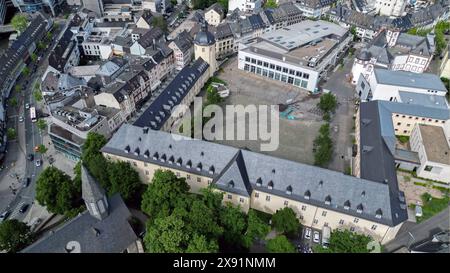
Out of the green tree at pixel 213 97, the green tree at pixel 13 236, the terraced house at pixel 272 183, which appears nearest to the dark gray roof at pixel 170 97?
the green tree at pixel 213 97

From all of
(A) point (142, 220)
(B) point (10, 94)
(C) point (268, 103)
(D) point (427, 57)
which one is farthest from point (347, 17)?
(B) point (10, 94)

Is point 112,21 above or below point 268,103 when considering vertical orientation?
above

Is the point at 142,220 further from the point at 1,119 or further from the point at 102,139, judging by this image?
the point at 1,119

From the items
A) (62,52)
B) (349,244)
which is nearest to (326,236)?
(349,244)

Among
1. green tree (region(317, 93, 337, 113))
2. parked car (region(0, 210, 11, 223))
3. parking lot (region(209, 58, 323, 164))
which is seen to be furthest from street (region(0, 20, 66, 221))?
green tree (region(317, 93, 337, 113))

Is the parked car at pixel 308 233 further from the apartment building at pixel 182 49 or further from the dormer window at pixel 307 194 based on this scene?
the apartment building at pixel 182 49

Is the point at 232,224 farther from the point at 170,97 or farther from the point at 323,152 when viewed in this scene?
the point at 170,97

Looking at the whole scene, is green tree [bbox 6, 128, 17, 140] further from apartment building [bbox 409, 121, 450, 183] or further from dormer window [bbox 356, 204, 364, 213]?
apartment building [bbox 409, 121, 450, 183]
